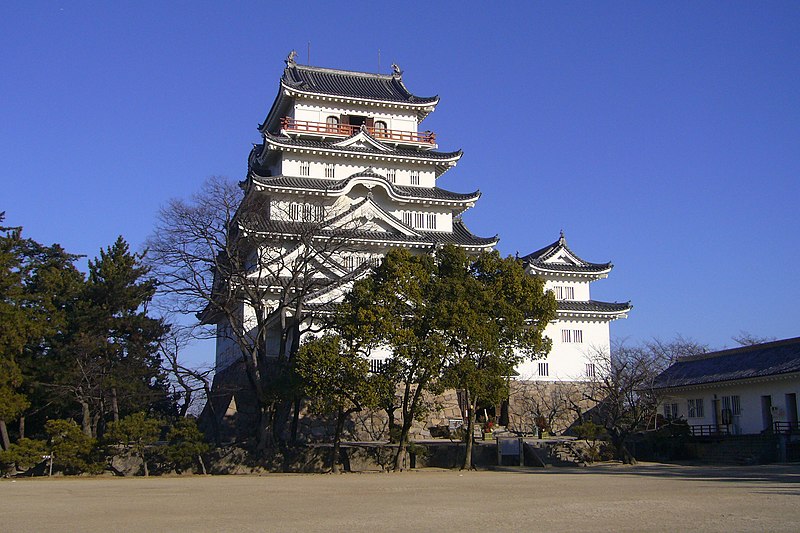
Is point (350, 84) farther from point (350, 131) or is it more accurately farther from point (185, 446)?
point (185, 446)

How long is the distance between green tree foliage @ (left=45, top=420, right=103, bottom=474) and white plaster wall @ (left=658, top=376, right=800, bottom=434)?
80.4 ft

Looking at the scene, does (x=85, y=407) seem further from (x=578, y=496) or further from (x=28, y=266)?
(x=578, y=496)

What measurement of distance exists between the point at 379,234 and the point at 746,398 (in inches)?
674

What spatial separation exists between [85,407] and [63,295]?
4992 mm

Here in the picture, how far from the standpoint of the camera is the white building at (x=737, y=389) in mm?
31875

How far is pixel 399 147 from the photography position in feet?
136

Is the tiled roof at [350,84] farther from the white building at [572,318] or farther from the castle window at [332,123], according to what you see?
the white building at [572,318]

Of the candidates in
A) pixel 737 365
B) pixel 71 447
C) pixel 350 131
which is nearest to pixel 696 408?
pixel 737 365

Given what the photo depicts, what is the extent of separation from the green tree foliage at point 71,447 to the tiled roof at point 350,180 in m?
14.5

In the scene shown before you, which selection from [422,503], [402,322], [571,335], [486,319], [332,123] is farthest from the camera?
[332,123]

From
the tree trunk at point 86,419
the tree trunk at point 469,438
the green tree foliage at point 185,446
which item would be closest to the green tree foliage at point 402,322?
the tree trunk at point 469,438

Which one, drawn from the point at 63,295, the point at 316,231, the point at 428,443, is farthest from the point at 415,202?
the point at 63,295

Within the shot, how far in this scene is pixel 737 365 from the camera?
35062 millimetres

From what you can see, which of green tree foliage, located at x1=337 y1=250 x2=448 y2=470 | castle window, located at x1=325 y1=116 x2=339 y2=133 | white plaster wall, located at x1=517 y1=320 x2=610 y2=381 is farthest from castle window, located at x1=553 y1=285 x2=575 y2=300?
green tree foliage, located at x1=337 y1=250 x2=448 y2=470
